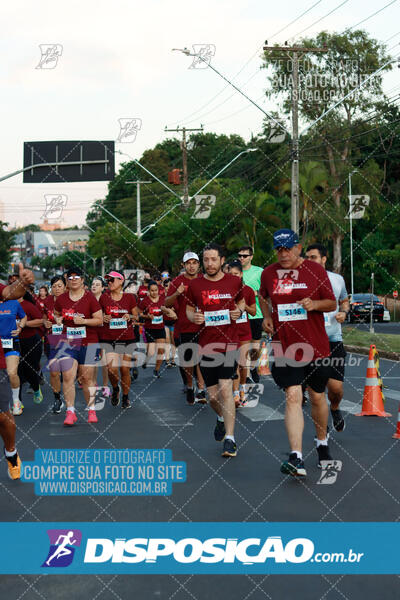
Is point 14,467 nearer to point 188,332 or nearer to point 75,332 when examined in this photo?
point 75,332

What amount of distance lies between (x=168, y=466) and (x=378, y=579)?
2.93 meters

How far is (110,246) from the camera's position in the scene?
55.0 m

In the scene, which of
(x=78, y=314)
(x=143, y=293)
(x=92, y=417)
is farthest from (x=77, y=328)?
(x=143, y=293)

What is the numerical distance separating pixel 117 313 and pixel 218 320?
137 inches

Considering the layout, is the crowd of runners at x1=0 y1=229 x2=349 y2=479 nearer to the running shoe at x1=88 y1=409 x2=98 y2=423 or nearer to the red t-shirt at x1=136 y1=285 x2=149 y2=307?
the running shoe at x1=88 y1=409 x2=98 y2=423

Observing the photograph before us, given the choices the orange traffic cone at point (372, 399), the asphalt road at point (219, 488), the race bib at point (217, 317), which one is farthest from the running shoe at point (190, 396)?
the race bib at point (217, 317)

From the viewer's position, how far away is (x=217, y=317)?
7.41 metres

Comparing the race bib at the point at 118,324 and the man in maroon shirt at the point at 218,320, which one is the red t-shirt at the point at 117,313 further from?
the man in maroon shirt at the point at 218,320

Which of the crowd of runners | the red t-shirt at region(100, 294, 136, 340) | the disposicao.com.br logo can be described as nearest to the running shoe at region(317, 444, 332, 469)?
the crowd of runners

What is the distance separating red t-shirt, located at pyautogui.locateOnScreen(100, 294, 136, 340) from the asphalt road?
3.35ft

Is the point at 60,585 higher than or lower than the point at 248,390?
higher

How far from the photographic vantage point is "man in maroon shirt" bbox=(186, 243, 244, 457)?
7.37 meters

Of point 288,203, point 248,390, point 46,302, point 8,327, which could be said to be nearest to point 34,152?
point 46,302

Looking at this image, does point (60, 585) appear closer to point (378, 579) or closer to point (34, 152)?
point (378, 579)
